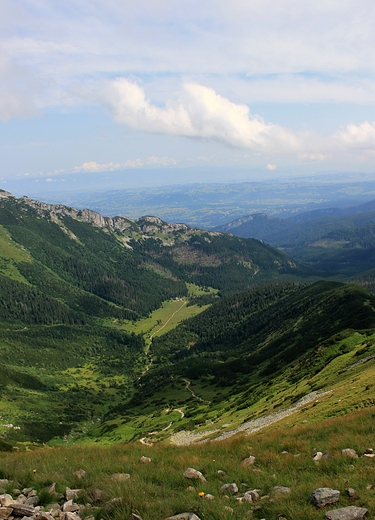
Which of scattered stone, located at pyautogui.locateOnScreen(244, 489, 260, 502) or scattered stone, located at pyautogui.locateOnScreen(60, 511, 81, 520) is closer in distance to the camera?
scattered stone, located at pyautogui.locateOnScreen(60, 511, 81, 520)

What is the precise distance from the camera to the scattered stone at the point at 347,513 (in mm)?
11891

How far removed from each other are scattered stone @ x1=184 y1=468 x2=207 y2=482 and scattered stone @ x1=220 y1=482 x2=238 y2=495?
1.43 m

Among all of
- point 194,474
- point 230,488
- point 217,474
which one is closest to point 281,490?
point 230,488

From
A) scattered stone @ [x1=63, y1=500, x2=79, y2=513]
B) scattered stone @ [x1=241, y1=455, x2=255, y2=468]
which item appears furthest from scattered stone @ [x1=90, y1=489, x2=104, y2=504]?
scattered stone @ [x1=241, y1=455, x2=255, y2=468]

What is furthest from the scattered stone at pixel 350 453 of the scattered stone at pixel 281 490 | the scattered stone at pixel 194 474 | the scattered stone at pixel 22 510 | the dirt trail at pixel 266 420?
the dirt trail at pixel 266 420

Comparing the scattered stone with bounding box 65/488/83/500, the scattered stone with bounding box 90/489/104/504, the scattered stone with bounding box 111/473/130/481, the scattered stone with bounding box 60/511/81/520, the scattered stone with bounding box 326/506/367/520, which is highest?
the scattered stone with bounding box 326/506/367/520

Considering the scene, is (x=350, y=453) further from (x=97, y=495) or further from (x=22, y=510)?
(x=22, y=510)

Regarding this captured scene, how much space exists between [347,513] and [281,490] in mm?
3440

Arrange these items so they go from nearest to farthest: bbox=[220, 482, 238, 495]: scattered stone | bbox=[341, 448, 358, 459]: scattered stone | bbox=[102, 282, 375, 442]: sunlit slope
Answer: bbox=[220, 482, 238, 495]: scattered stone → bbox=[341, 448, 358, 459]: scattered stone → bbox=[102, 282, 375, 442]: sunlit slope

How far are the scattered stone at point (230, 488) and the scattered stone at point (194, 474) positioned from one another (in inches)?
56.2

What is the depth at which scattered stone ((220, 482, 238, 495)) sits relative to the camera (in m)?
15.9

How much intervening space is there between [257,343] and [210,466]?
591ft

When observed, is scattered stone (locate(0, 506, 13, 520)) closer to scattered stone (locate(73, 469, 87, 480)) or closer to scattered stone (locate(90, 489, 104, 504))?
scattered stone (locate(90, 489, 104, 504))

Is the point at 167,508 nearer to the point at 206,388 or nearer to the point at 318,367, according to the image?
the point at 318,367
